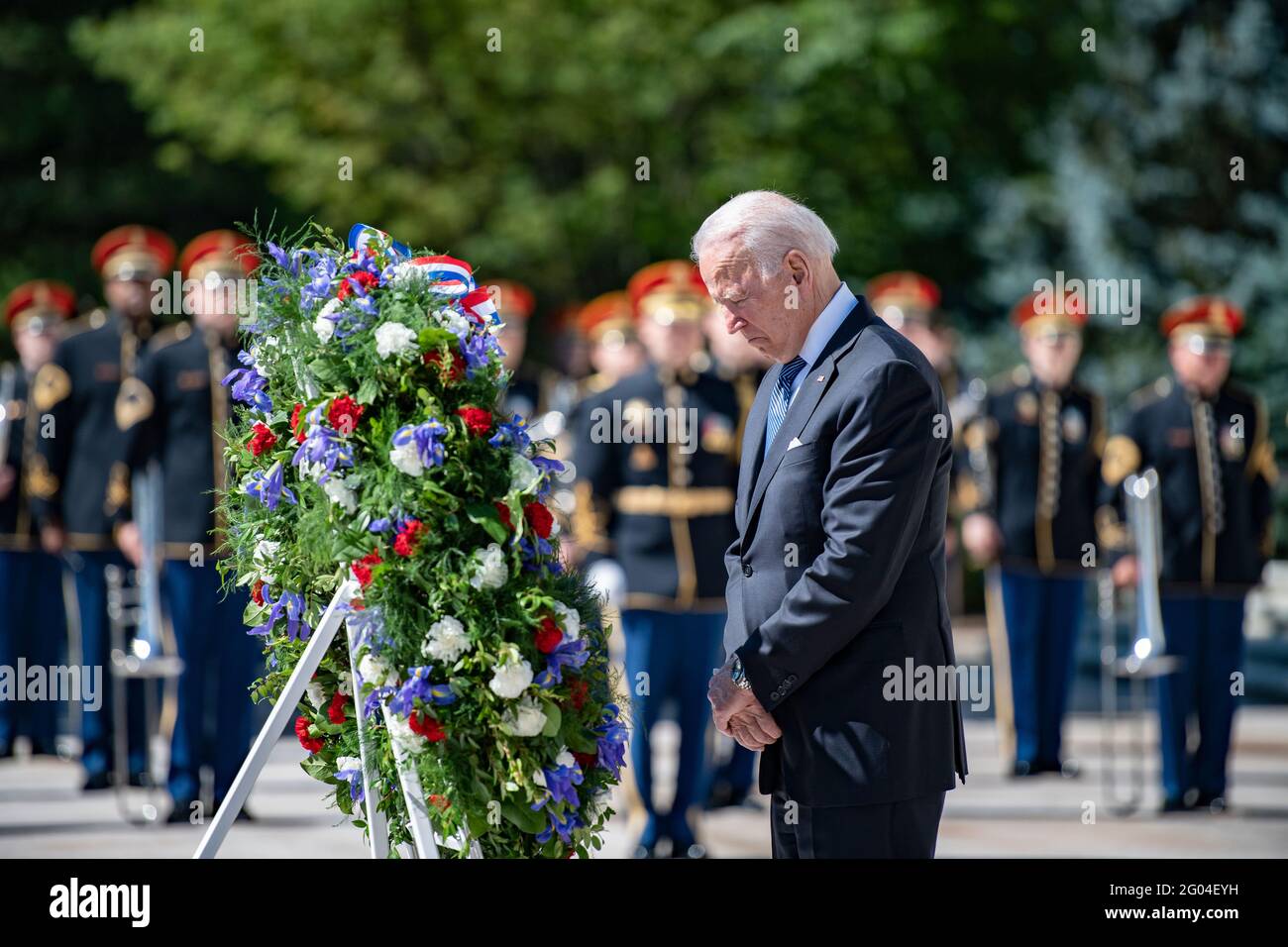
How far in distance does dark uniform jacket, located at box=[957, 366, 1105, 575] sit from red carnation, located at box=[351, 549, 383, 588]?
6.71 metres

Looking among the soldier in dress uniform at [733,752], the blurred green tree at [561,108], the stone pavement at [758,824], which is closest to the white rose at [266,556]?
the stone pavement at [758,824]

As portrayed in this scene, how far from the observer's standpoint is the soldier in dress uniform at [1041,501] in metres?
10.1

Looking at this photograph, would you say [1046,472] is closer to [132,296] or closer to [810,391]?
[132,296]

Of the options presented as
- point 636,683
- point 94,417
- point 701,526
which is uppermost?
point 94,417

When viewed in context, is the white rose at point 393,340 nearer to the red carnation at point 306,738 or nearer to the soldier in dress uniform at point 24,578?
the red carnation at point 306,738

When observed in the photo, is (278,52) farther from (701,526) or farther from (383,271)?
(383,271)

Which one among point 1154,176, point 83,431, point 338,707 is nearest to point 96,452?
point 83,431

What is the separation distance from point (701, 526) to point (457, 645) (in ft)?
13.4

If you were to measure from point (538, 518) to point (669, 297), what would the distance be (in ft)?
13.6

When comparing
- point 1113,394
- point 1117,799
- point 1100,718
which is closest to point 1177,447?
point 1117,799

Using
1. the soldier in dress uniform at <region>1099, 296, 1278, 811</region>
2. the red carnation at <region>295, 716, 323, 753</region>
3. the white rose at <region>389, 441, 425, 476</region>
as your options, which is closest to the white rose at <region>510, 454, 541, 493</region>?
the white rose at <region>389, 441, 425, 476</region>

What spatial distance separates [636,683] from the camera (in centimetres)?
784

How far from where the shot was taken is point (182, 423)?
328 inches

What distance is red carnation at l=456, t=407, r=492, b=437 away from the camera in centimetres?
401
